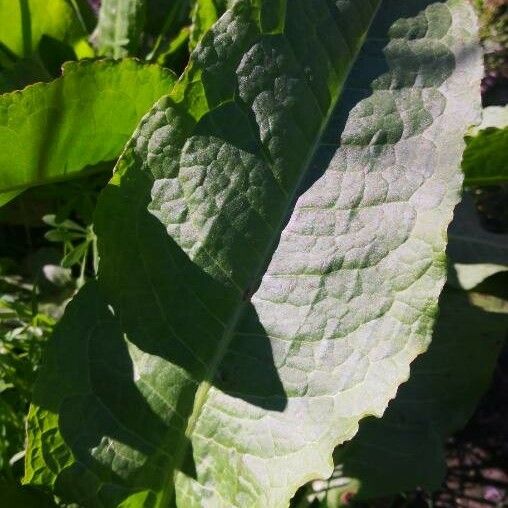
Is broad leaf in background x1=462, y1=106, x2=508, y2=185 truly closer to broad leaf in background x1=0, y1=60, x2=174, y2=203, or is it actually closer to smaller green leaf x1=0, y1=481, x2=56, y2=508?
broad leaf in background x1=0, y1=60, x2=174, y2=203

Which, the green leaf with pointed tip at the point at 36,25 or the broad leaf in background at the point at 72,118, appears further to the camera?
the green leaf with pointed tip at the point at 36,25

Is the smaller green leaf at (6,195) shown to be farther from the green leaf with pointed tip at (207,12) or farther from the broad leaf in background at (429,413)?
the broad leaf in background at (429,413)

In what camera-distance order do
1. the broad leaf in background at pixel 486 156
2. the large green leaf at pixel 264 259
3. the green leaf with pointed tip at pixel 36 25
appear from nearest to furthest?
the large green leaf at pixel 264 259
the broad leaf in background at pixel 486 156
the green leaf with pointed tip at pixel 36 25

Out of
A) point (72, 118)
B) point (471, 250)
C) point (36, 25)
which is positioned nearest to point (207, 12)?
point (72, 118)

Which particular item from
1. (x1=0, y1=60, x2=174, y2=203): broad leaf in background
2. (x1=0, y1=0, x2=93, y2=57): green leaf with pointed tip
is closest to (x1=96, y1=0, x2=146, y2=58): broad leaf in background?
(x1=0, y1=0, x2=93, y2=57): green leaf with pointed tip

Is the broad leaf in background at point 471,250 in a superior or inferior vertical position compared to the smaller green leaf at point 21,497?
superior

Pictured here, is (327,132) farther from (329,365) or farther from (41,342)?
(41,342)

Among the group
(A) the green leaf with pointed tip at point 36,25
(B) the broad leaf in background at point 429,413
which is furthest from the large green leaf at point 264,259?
(A) the green leaf with pointed tip at point 36,25
